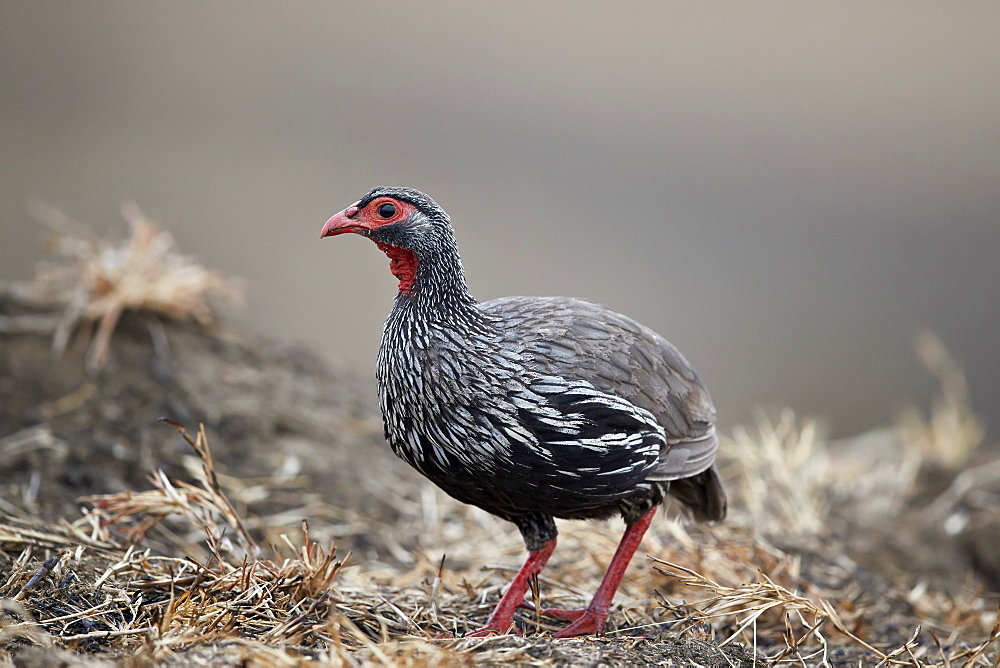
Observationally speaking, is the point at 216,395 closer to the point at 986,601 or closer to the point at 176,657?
the point at 176,657

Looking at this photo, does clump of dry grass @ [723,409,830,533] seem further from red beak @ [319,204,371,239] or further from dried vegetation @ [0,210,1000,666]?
red beak @ [319,204,371,239]

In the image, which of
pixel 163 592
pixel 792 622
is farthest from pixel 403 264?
pixel 792 622

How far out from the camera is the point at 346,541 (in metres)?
4.67

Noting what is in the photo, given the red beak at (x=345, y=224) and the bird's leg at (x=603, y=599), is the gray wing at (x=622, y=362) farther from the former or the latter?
the red beak at (x=345, y=224)

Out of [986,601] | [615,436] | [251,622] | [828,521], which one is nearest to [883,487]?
[828,521]

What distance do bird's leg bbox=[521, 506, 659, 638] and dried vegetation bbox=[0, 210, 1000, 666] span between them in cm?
11

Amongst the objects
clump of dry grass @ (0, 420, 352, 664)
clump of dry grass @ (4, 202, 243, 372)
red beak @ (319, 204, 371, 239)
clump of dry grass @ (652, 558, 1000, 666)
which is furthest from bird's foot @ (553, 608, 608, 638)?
clump of dry grass @ (4, 202, 243, 372)

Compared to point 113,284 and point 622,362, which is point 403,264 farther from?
point 113,284

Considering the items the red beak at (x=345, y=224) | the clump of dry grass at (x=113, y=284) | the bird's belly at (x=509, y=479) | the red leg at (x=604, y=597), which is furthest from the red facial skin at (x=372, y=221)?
the clump of dry grass at (x=113, y=284)

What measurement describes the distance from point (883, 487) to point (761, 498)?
116 centimetres

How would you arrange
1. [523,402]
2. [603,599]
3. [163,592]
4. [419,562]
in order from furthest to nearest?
1. [419,562]
2. [603,599]
3. [163,592]
4. [523,402]

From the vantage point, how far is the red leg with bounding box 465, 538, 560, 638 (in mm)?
3195

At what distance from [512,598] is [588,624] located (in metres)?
0.30

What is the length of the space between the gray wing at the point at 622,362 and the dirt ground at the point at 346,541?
1.50ft
